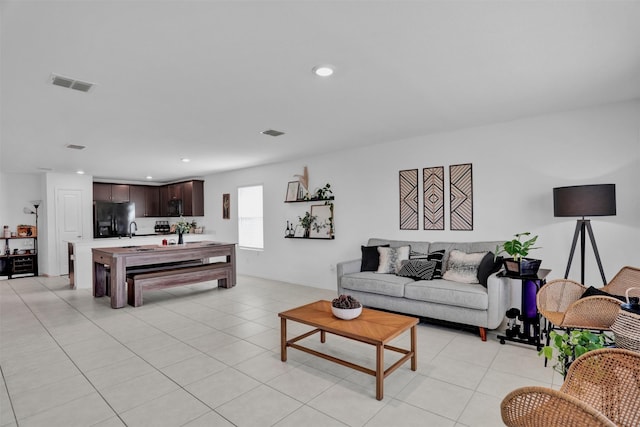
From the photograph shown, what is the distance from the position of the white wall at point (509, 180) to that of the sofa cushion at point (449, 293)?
962 millimetres

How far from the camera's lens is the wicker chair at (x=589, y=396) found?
1.15 metres

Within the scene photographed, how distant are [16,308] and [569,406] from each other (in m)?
6.46

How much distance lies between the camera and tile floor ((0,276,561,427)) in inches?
85.9

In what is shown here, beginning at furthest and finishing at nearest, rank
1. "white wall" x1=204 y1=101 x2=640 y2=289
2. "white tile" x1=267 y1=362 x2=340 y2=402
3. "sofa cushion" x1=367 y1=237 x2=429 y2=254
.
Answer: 1. "sofa cushion" x1=367 y1=237 x2=429 y2=254
2. "white wall" x1=204 y1=101 x2=640 y2=289
3. "white tile" x1=267 y1=362 x2=340 y2=402

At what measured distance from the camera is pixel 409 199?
16.1 feet

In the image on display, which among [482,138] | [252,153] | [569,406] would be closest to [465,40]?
[569,406]

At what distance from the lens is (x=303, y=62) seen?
8.01ft

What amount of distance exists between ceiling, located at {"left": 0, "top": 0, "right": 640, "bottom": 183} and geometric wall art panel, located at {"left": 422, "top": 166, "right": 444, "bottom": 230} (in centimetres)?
60

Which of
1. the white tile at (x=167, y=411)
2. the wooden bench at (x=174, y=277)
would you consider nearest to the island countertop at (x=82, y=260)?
the wooden bench at (x=174, y=277)

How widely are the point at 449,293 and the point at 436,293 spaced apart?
139 millimetres

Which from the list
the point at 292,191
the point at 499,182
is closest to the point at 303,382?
the point at 499,182

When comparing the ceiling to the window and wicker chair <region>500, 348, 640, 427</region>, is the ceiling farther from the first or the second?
the window

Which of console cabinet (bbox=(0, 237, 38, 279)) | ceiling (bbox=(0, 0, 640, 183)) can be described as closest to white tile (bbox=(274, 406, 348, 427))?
ceiling (bbox=(0, 0, 640, 183))

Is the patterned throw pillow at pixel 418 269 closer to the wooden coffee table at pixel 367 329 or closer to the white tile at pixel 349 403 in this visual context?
the wooden coffee table at pixel 367 329
